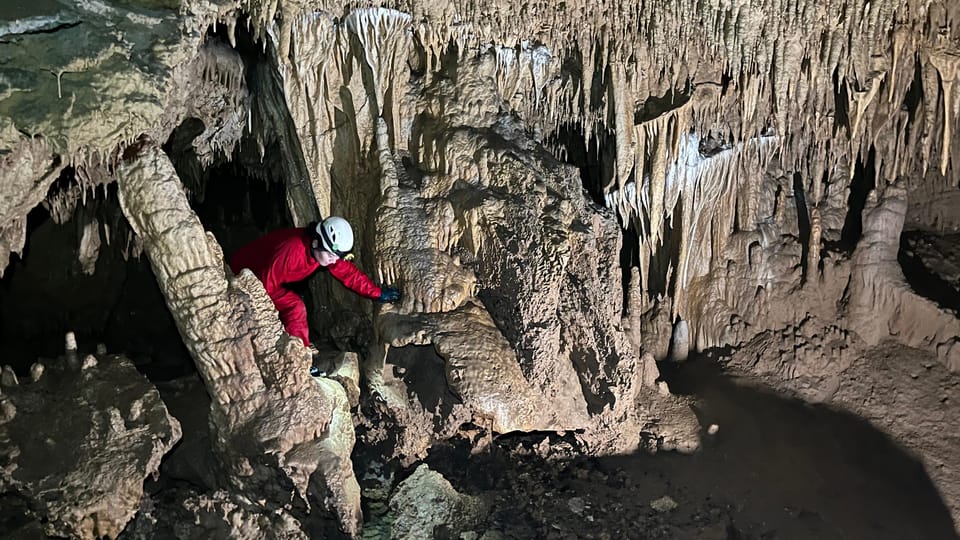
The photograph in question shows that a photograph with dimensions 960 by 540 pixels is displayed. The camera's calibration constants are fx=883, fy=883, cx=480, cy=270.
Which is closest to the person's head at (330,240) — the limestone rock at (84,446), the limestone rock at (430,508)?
the limestone rock at (84,446)

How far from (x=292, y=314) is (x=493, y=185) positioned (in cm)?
157

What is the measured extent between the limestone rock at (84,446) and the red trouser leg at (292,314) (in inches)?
31.9

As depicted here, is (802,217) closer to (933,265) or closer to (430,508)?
(933,265)

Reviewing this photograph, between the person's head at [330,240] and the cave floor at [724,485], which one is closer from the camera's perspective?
the person's head at [330,240]

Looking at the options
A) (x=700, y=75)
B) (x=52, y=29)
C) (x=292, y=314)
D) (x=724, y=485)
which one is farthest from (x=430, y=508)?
(x=700, y=75)

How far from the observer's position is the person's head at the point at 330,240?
5105 millimetres

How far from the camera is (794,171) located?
741cm

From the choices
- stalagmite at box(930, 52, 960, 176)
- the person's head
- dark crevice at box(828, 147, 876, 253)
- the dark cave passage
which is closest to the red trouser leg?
the person's head

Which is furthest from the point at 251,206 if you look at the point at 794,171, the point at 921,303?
the point at 921,303

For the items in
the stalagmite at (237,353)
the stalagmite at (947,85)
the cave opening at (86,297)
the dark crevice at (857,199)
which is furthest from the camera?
the dark crevice at (857,199)

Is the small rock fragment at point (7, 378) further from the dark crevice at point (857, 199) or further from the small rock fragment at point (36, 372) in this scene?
the dark crevice at point (857, 199)

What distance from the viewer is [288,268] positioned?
204 inches

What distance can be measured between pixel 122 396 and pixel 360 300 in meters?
1.71

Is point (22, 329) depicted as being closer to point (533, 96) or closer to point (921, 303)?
point (533, 96)
